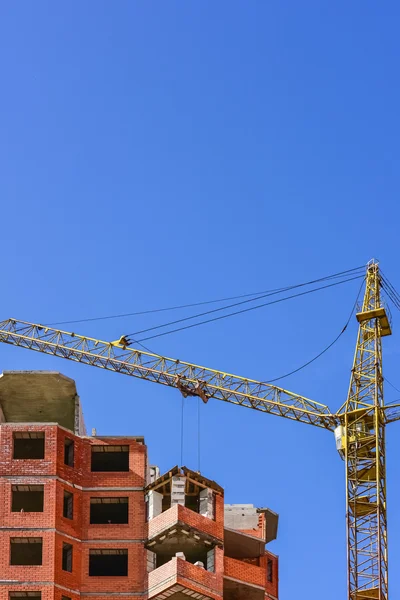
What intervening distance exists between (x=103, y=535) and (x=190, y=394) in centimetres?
3644

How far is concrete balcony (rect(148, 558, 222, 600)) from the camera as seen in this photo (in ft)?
322

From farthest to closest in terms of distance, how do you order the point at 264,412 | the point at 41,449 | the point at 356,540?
the point at 264,412 < the point at 356,540 < the point at 41,449

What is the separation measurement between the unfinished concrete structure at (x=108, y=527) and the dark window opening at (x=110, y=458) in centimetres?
7

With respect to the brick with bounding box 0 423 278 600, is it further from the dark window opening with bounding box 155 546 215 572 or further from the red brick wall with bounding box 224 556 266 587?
the dark window opening with bounding box 155 546 215 572

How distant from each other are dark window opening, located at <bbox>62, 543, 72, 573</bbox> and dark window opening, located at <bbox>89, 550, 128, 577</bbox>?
177 centimetres

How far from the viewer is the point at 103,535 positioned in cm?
10175

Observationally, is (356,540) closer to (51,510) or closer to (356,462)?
(356,462)

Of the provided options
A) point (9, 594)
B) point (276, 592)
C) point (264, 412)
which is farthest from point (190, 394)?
point (9, 594)

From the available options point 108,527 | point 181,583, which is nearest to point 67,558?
point 108,527

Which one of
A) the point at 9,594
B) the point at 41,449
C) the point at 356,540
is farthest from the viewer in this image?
the point at 356,540

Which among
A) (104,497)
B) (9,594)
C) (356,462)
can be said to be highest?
(356,462)

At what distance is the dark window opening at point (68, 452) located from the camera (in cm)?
10319

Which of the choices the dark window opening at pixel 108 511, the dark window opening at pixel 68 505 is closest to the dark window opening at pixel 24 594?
the dark window opening at pixel 68 505

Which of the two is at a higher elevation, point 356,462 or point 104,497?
point 356,462
